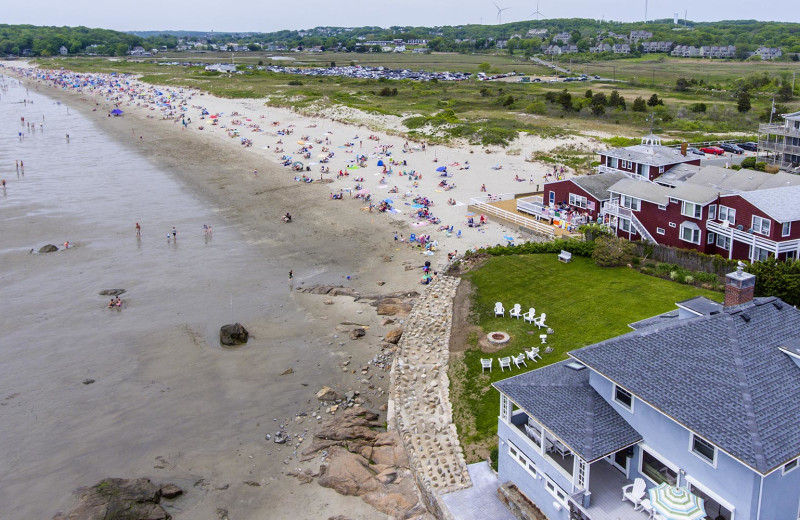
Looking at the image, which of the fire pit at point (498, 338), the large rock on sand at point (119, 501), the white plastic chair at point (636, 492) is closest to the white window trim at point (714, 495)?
the white plastic chair at point (636, 492)

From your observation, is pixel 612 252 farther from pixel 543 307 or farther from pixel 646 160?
pixel 646 160

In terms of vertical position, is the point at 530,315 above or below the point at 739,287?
below

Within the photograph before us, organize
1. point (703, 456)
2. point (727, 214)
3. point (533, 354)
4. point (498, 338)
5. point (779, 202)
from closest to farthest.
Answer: point (703, 456), point (533, 354), point (498, 338), point (779, 202), point (727, 214)

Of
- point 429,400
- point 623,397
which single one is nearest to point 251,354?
point 429,400

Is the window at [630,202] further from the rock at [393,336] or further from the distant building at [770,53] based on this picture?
the distant building at [770,53]

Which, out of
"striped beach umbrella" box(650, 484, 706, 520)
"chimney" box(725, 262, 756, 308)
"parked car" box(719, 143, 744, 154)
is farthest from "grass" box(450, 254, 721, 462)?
"parked car" box(719, 143, 744, 154)

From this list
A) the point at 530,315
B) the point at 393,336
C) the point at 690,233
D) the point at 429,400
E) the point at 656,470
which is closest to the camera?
the point at 656,470

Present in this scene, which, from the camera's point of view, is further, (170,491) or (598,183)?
(598,183)
